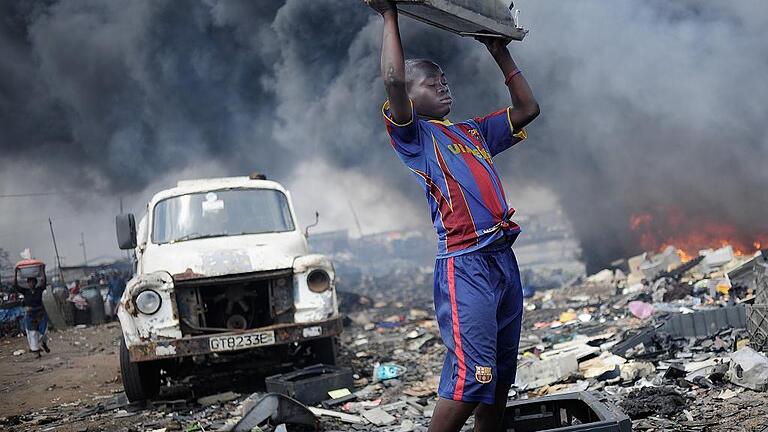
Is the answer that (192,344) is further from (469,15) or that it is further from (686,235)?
(686,235)

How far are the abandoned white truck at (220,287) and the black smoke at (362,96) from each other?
11690 millimetres

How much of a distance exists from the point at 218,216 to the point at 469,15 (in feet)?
15.2

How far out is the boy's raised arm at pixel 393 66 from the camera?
7.44ft

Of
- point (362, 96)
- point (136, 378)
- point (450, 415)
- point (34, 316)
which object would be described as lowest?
point (136, 378)

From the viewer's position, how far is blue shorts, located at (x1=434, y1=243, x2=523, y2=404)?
2.24 meters

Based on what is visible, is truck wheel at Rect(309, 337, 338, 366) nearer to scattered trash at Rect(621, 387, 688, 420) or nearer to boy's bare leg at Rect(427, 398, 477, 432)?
scattered trash at Rect(621, 387, 688, 420)

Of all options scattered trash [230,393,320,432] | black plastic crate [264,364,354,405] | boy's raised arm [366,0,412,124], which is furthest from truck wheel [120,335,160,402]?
boy's raised arm [366,0,412,124]

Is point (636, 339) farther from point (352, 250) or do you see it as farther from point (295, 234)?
point (352, 250)

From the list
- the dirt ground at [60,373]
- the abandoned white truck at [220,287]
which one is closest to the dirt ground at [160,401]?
the dirt ground at [60,373]

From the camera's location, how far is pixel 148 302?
5.38 meters

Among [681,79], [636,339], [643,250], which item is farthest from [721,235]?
[636,339]

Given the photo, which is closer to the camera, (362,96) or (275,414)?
(275,414)

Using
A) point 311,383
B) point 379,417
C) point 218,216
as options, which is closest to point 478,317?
point 379,417

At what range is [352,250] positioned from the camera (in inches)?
1156
